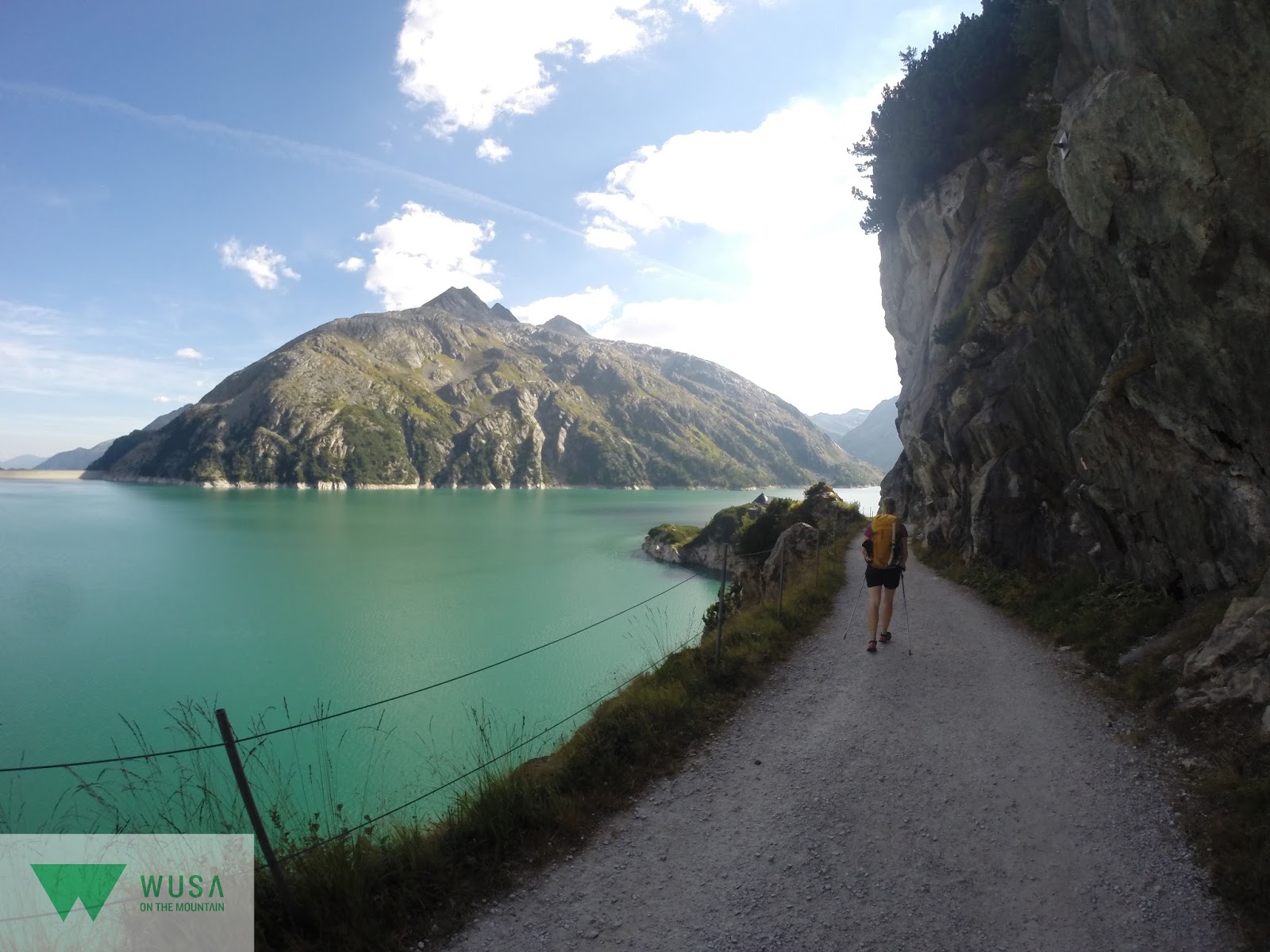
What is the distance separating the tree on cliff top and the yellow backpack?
73.5ft

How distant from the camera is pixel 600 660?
30.6 meters

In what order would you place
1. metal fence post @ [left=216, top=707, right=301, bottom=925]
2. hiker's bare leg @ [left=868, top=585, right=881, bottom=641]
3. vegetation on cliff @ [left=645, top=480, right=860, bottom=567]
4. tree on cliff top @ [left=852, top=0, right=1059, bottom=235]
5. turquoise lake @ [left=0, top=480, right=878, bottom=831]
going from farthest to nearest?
vegetation on cliff @ [left=645, top=480, right=860, bottom=567], tree on cliff top @ [left=852, top=0, right=1059, bottom=235], turquoise lake @ [left=0, top=480, right=878, bottom=831], hiker's bare leg @ [left=868, top=585, right=881, bottom=641], metal fence post @ [left=216, top=707, right=301, bottom=925]

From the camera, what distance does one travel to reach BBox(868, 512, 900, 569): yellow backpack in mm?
12062

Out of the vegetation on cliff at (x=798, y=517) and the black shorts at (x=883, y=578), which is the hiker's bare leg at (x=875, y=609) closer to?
the black shorts at (x=883, y=578)

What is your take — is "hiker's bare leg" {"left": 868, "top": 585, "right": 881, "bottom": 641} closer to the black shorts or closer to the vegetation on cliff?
the black shorts

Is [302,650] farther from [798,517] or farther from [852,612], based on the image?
[852,612]

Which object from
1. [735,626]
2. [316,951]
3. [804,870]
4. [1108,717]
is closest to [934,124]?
[735,626]

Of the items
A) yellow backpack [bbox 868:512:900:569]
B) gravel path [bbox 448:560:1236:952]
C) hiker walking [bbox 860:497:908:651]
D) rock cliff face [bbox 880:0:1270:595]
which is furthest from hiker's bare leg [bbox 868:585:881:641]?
rock cliff face [bbox 880:0:1270:595]

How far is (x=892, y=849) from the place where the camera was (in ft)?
19.5

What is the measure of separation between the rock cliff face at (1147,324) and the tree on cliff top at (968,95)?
10.4m

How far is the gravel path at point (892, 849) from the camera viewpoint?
4930 millimetres

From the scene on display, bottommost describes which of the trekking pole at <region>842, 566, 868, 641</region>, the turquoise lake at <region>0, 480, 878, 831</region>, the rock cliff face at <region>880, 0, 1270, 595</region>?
the turquoise lake at <region>0, 480, 878, 831</region>

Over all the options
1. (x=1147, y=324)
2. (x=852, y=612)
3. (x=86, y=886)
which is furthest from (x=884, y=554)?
(x=86, y=886)

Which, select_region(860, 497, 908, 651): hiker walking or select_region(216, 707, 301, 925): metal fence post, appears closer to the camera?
select_region(216, 707, 301, 925): metal fence post
